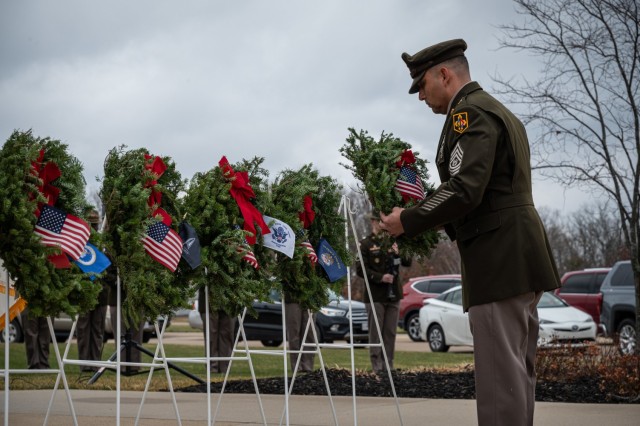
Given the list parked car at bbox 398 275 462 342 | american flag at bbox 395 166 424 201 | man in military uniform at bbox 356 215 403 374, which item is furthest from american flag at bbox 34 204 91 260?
parked car at bbox 398 275 462 342

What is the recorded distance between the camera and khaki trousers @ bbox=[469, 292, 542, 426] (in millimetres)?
4602

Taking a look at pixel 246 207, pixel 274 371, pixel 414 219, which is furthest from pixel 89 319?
pixel 414 219

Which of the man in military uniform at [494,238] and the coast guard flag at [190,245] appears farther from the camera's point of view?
the coast guard flag at [190,245]

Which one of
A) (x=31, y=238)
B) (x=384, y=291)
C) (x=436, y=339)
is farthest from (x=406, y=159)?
(x=436, y=339)

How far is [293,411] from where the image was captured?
8.72 m

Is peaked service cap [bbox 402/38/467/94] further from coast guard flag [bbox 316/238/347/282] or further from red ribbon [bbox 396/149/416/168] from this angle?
coast guard flag [bbox 316/238/347/282]

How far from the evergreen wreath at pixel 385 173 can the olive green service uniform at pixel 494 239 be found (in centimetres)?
125

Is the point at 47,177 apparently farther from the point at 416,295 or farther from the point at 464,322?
the point at 416,295

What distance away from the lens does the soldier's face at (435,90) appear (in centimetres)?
519

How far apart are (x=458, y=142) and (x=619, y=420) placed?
13.2 ft

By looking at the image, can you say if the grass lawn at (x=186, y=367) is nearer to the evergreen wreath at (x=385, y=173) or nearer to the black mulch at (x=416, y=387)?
the black mulch at (x=416, y=387)

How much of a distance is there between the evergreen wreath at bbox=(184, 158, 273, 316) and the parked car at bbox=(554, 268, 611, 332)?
19.4m

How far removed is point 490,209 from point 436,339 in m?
17.6

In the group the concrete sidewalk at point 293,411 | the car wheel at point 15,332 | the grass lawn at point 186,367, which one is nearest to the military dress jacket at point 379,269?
the grass lawn at point 186,367
